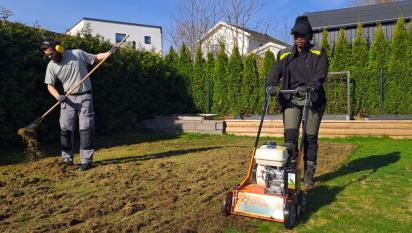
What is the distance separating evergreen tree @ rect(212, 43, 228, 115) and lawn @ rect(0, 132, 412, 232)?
672 centimetres

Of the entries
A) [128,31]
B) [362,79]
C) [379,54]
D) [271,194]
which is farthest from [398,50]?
[128,31]

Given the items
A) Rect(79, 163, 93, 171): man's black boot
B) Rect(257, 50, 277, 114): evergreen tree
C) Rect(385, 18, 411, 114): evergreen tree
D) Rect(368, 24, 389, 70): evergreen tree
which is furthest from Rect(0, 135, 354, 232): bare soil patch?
Rect(368, 24, 389, 70): evergreen tree

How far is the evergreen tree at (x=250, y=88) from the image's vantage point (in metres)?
14.2

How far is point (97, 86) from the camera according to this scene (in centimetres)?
979

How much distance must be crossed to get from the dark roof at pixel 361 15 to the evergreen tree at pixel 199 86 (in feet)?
26.8

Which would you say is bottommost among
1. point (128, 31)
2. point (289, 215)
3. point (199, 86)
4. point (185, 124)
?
point (289, 215)

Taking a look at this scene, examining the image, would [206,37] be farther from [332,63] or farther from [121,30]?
[121,30]

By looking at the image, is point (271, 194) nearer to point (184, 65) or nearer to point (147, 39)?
point (184, 65)

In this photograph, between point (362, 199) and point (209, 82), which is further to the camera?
point (209, 82)

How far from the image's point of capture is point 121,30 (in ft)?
151

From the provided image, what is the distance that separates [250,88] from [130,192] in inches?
397

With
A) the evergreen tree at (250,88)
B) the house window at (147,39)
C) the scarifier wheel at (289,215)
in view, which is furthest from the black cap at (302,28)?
the house window at (147,39)

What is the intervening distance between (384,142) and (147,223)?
291 inches

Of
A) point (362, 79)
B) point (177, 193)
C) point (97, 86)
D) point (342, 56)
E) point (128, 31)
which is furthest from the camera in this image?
point (128, 31)
